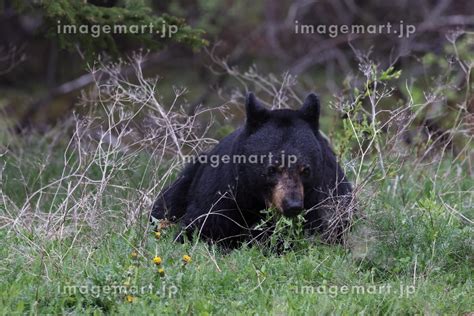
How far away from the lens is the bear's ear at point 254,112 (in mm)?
6867

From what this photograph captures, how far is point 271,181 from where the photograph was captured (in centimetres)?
664

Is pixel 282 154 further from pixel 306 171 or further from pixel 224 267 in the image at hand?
pixel 224 267

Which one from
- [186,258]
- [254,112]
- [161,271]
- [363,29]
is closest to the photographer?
[161,271]

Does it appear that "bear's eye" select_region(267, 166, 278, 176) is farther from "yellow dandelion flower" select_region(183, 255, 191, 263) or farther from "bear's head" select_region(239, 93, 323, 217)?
"yellow dandelion flower" select_region(183, 255, 191, 263)

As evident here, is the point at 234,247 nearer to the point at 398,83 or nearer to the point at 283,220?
the point at 283,220

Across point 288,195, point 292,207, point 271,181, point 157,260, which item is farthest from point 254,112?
point 157,260

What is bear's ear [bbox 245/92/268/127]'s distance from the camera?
270 inches

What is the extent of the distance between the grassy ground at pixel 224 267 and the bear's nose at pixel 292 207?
0.94 feet

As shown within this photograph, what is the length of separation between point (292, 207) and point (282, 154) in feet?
1.44

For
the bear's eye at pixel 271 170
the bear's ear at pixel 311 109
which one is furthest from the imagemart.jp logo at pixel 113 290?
the bear's ear at pixel 311 109

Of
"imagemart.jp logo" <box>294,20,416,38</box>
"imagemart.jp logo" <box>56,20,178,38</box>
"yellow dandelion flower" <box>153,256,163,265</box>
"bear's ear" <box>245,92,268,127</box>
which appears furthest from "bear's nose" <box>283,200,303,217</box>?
"imagemart.jp logo" <box>294,20,416,38</box>

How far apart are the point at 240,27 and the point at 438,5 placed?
380cm

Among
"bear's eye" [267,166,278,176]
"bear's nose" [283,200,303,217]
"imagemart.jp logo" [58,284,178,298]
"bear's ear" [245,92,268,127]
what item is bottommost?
"imagemart.jp logo" [58,284,178,298]

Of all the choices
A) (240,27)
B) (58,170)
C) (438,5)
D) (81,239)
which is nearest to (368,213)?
(81,239)
